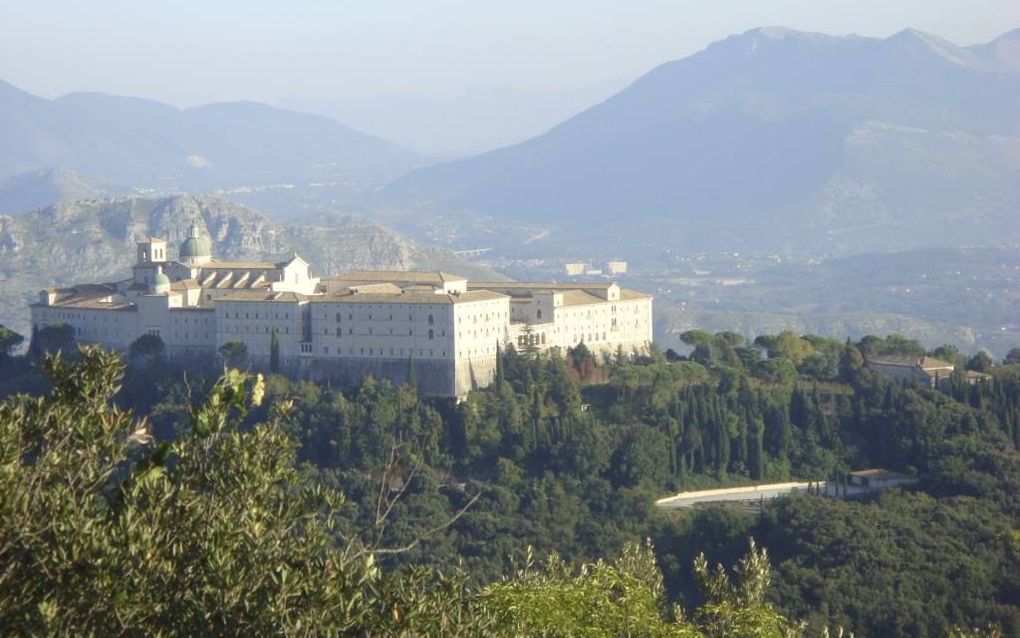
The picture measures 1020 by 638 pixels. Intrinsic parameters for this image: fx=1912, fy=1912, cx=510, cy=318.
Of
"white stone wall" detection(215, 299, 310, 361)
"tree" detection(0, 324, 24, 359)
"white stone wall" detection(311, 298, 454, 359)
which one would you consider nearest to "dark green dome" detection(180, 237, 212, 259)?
"white stone wall" detection(215, 299, 310, 361)

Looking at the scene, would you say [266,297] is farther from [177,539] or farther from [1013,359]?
[177,539]

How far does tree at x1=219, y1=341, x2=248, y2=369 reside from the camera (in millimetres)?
55969

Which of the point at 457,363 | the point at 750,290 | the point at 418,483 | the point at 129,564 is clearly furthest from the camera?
the point at 750,290

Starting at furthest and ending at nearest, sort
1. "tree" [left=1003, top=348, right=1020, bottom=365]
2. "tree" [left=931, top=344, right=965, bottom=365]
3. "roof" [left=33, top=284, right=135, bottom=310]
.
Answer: "tree" [left=1003, top=348, right=1020, bottom=365]
"tree" [left=931, top=344, right=965, bottom=365]
"roof" [left=33, top=284, right=135, bottom=310]

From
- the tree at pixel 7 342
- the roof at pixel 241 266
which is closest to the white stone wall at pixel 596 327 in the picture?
the roof at pixel 241 266

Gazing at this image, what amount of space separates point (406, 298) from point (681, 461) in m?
9.12

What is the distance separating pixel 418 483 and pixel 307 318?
25.7 feet

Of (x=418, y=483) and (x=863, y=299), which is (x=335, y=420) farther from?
(x=863, y=299)

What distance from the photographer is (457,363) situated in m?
54.7

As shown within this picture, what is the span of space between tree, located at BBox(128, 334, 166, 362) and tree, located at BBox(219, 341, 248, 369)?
2.28 metres

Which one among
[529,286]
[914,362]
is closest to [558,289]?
[529,286]

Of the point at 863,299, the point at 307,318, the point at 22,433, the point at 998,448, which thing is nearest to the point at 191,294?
the point at 307,318

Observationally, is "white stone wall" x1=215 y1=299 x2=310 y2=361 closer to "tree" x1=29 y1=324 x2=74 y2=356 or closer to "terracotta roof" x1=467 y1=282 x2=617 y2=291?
"tree" x1=29 y1=324 x2=74 y2=356

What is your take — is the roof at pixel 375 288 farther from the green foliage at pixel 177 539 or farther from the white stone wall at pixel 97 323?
the green foliage at pixel 177 539
